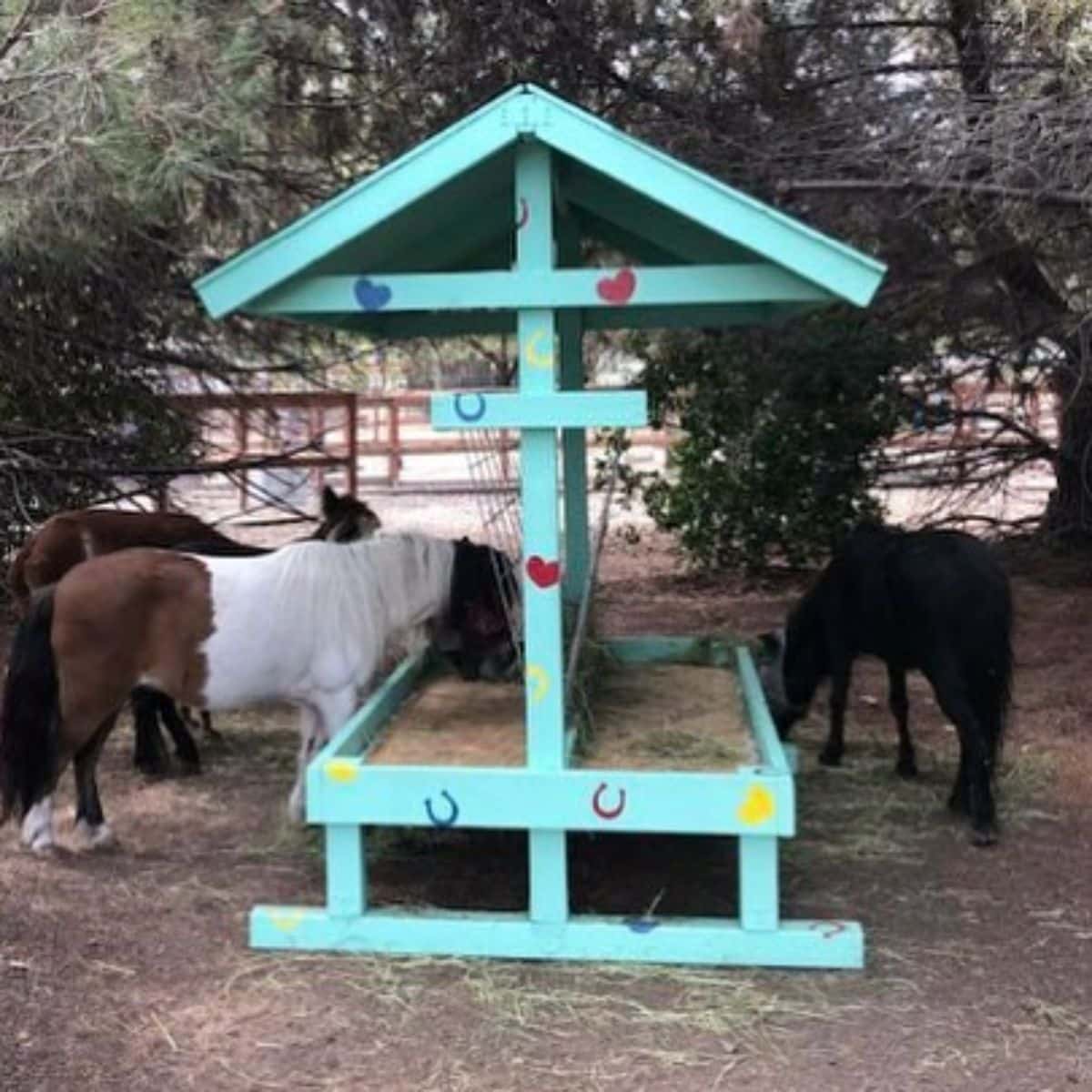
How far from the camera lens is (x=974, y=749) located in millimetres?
4473

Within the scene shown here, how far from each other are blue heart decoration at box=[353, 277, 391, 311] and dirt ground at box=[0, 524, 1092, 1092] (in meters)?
1.77

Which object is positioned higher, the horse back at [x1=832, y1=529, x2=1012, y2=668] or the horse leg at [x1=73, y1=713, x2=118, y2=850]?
the horse back at [x1=832, y1=529, x2=1012, y2=668]

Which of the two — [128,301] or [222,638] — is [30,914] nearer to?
[222,638]

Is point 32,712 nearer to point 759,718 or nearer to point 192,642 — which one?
point 192,642

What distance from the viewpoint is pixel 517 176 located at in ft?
11.9

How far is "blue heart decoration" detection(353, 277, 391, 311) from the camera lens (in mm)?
3678

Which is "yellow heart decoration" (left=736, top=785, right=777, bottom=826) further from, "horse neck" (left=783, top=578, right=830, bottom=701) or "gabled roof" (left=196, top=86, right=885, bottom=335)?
"horse neck" (left=783, top=578, right=830, bottom=701)

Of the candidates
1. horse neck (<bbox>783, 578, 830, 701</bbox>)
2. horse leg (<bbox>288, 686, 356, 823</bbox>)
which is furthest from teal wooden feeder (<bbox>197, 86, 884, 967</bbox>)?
horse neck (<bbox>783, 578, 830, 701</bbox>)

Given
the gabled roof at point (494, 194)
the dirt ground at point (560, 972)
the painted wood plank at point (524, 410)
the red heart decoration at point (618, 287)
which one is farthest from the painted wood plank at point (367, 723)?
the red heart decoration at point (618, 287)

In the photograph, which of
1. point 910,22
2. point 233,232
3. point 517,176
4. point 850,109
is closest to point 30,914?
point 517,176

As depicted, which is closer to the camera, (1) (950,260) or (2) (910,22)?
A: (2) (910,22)

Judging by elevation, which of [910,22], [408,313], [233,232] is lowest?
[408,313]

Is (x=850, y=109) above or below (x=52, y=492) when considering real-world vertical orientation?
above

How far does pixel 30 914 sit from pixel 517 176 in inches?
100
